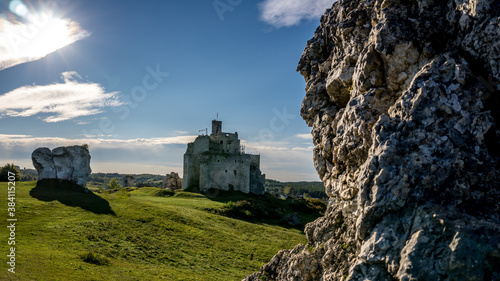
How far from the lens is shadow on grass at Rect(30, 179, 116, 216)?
33553 millimetres

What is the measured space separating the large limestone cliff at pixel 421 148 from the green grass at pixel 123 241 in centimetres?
1482

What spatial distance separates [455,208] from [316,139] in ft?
17.7

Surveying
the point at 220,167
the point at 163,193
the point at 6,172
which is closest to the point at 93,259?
the point at 163,193

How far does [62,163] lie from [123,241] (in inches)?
904

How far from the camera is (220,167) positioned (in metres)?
66.9

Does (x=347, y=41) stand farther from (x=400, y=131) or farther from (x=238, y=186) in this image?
(x=238, y=186)

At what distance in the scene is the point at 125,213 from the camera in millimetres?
33062

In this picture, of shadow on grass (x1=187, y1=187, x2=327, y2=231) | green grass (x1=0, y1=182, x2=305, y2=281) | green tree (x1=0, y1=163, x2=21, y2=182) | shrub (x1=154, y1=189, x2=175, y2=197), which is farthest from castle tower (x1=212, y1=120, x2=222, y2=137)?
green grass (x1=0, y1=182, x2=305, y2=281)

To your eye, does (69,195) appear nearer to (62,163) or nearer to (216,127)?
(62,163)

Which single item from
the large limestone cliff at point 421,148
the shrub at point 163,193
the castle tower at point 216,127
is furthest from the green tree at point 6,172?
the large limestone cliff at point 421,148

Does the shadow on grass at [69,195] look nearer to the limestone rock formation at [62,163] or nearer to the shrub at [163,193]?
the limestone rock formation at [62,163]

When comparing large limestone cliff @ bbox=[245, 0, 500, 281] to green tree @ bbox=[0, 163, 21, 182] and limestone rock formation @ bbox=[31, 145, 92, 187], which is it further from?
green tree @ bbox=[0, 163, 21, 182]

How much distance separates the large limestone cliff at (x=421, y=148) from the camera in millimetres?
6215

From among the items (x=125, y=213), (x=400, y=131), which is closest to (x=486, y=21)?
(x=400, y=131)
